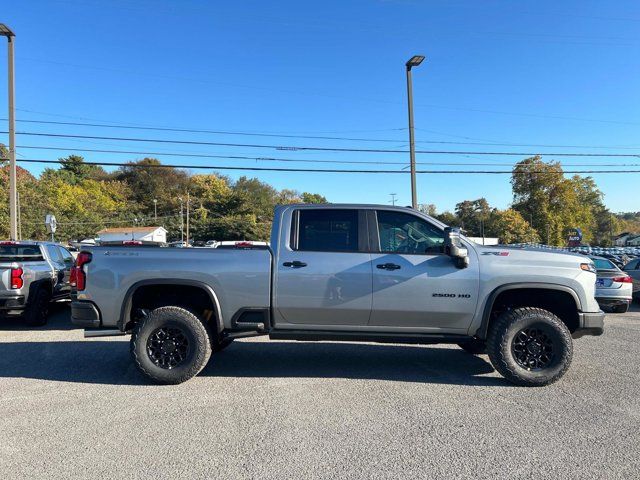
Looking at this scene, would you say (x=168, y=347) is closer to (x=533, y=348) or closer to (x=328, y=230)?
(x=328, y=230)

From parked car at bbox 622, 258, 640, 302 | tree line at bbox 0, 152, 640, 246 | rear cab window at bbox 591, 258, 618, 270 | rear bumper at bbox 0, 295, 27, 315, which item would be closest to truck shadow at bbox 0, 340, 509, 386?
rear bumper at bbox 0, 295, 27, 315

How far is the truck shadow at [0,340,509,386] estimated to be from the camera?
18.0ft

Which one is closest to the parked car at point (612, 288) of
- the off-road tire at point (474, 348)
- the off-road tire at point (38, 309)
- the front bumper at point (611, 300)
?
the front bumper at point (611, 300)

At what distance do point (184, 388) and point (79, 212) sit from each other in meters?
72.1

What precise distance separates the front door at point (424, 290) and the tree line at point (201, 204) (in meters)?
42.8

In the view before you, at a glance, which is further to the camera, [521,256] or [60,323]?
[60,323]

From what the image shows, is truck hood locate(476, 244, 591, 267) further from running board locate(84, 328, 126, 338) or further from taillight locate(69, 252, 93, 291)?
taillight locate(69, 252, 93, 291)

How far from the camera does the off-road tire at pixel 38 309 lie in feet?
28.4

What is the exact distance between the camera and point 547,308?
17.9 feet

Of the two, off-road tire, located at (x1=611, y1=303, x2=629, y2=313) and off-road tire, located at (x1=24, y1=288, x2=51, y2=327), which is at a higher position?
off-road tire, located at (x1=24, y1=288, x2=51, y2=327)

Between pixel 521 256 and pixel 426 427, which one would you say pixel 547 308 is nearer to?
pixel 521 256

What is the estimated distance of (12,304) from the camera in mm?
8156

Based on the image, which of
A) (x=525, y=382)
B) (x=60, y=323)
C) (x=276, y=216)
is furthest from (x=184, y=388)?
(x=60, y=323)

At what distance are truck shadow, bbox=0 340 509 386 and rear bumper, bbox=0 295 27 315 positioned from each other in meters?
1.05
